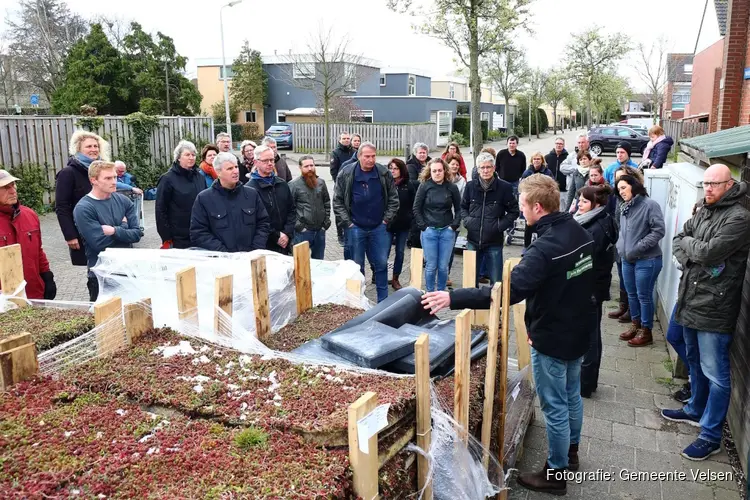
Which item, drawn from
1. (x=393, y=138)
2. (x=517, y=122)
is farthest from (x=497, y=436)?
(x=517, y=122)

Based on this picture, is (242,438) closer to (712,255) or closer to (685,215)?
(712,255)

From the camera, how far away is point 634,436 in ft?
15.5

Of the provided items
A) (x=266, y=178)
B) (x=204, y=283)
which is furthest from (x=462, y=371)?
(x=266, y=178)

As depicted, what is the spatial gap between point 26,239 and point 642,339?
6330 millimetres

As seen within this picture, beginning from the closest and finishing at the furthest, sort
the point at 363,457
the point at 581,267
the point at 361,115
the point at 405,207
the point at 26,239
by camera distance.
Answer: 1. the point at 363,457
2. the point at 581,267
3. the point at 26,239
4. the point at 405,207
5. the point at 361,115

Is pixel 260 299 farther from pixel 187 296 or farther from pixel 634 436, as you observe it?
pixel 634 436

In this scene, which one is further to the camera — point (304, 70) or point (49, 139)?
point (304, 70)

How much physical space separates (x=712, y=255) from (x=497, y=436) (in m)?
2.02

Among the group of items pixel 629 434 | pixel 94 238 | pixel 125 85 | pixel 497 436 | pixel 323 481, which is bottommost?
pixel 629 434

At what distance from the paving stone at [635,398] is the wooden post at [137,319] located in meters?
4.16

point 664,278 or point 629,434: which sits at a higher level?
point 664,278

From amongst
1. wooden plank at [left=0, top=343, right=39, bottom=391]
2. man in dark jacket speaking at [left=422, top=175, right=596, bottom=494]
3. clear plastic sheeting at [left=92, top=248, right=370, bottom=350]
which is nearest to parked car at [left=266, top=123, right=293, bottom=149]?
clear plastic sheeting at [left=92, top=248, right=370, bottom=350]

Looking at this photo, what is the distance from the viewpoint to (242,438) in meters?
2.35

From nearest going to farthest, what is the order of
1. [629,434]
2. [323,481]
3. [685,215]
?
[323,481]
[629,434]
[685,215]
